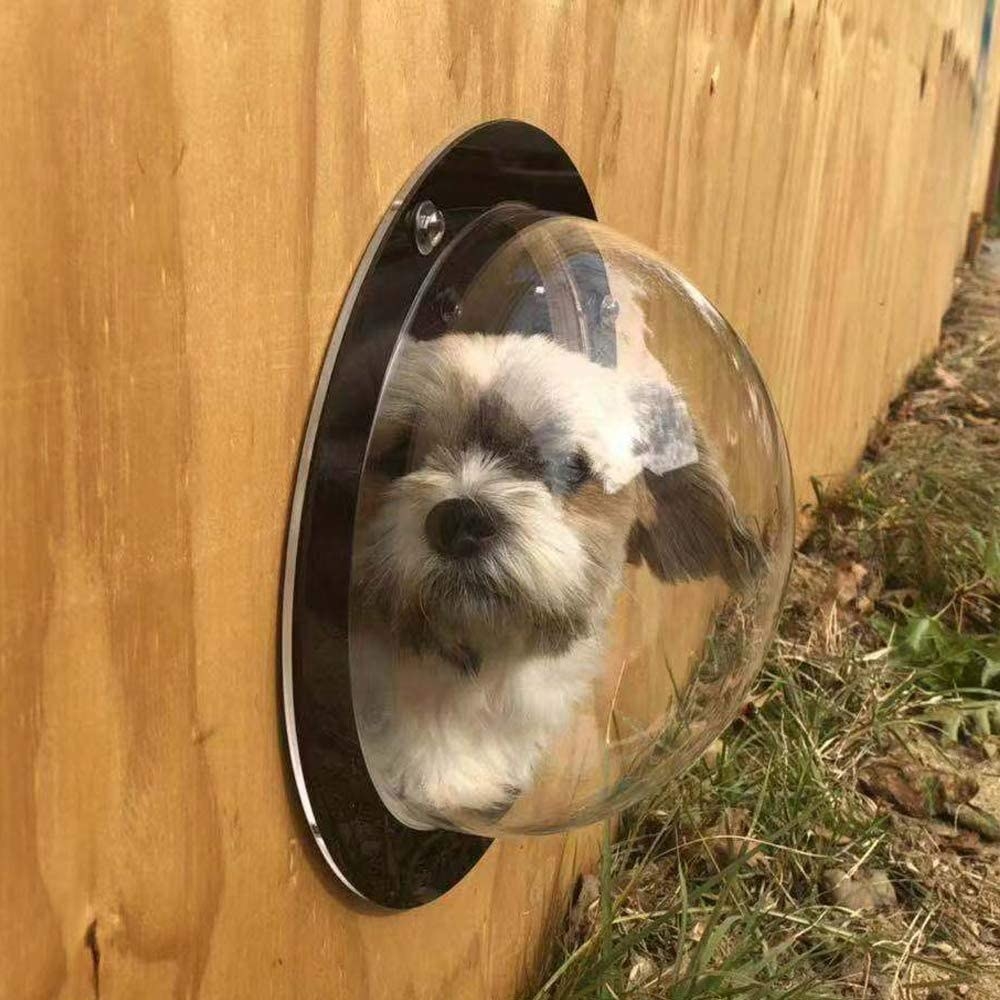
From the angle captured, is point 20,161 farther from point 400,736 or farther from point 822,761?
point 822,761

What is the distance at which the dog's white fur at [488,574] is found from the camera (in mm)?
1058

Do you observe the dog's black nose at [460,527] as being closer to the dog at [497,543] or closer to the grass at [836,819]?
the dog at [497,543]

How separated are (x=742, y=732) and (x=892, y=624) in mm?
783

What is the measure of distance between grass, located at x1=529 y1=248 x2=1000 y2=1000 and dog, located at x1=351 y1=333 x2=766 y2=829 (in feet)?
1.89

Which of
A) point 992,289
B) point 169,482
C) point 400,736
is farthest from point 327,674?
point 992,289

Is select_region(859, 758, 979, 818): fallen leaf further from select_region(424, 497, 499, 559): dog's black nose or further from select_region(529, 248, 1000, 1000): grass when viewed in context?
select_region(424, 497, 499, 559): dog's black nose

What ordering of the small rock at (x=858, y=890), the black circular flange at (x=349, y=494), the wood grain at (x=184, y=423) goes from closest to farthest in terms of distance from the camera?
the wood grain at (x=184, y=423)
the black circular flange at (x=349, y=494)
the small rock at (x=858, y=890)

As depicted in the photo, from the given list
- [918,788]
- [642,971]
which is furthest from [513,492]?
[918,788]

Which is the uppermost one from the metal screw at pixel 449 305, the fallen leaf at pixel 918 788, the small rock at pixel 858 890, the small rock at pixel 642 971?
the metal screw at pixel 449 305

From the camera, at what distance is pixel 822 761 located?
7.54 ft

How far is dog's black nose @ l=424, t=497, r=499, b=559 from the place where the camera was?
3.52 feet

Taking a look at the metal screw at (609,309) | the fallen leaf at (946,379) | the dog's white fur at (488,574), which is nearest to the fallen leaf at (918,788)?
the dog's white fur at (488,574)

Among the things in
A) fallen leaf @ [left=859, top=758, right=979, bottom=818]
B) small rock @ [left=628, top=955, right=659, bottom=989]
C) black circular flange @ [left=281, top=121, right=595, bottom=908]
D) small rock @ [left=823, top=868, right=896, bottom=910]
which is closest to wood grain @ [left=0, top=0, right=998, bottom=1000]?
black circular flange @ [left=281, top=121, right=595, bottom=908]

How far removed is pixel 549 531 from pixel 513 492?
0.19ft
